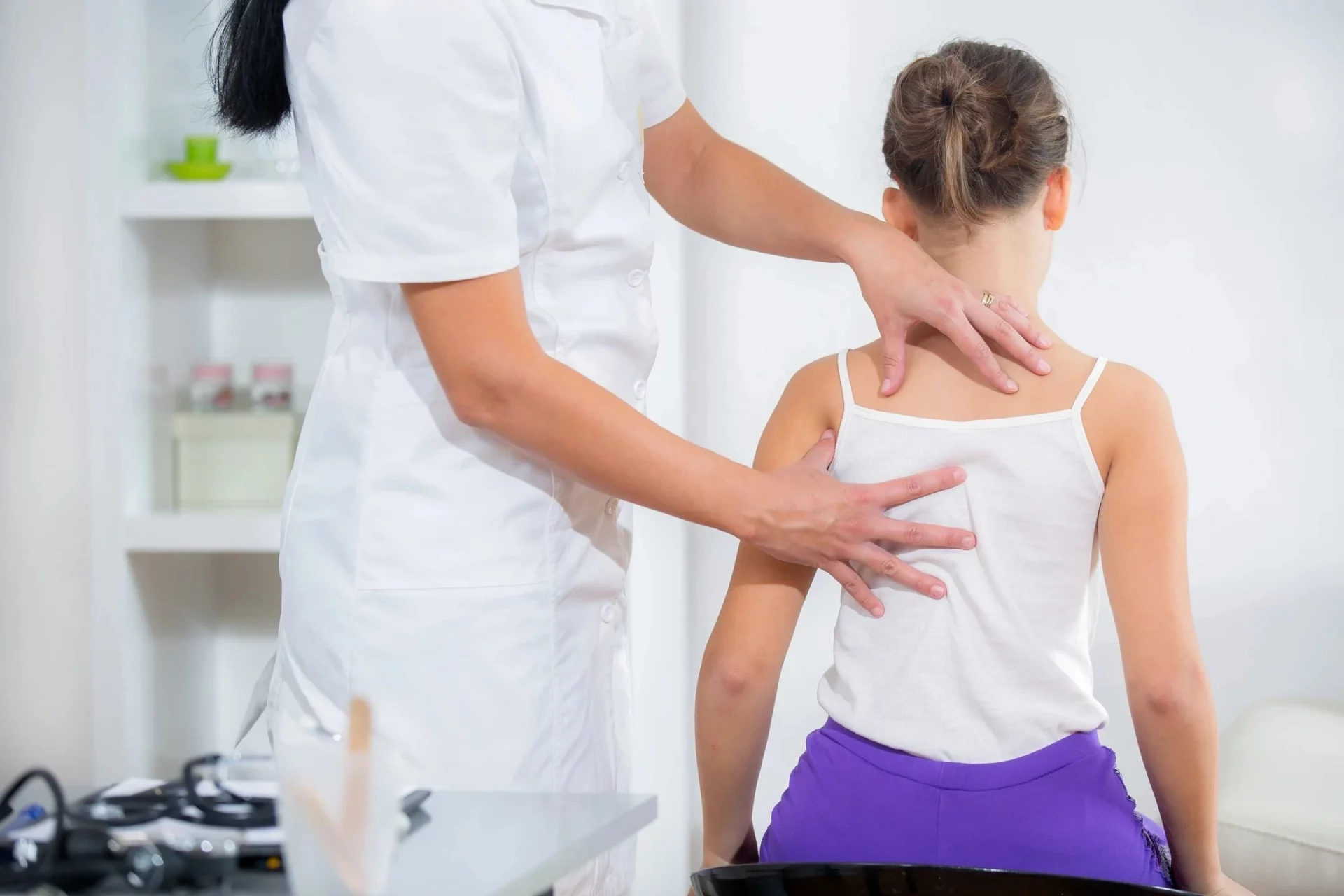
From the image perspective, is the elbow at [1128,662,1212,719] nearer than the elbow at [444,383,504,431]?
No

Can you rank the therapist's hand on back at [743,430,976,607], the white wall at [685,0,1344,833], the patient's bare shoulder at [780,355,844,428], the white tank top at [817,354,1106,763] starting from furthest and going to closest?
1. the white wall at [685,0,1344,833]
2. the patient's bare shoulder at [780,355,844,428]
3. the white tank top at [817,354,1106,763]
4. the therapist's hand on back at [743,430,976,607]

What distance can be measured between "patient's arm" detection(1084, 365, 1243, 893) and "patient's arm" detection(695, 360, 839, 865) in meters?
0.27

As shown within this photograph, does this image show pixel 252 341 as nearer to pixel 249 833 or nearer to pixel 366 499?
pixel 366 499

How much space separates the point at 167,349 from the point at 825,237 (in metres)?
1.20

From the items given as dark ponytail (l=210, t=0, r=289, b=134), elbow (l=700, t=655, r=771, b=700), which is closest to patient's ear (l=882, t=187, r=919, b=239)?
elbow (l=700, t=655, r=771, b=700)

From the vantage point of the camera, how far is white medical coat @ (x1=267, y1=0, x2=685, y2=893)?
0.91m

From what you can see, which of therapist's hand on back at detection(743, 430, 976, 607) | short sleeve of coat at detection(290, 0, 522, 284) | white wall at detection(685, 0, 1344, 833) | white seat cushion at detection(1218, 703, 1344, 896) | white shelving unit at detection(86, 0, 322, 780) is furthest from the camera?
white wall at detection(685, 0, 1344, 833)

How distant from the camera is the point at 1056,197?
1188 millimetres

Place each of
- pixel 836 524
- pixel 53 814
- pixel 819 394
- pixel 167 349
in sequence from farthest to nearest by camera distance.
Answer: pixel 167 349, pixel 819 394, pixel 836 524, pixel 53 814

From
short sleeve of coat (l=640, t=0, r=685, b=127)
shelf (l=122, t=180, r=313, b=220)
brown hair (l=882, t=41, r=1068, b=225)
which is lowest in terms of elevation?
brown hair (l=882, t=41, r=1068, b=225)

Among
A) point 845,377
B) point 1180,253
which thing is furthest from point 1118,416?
point 1180,253

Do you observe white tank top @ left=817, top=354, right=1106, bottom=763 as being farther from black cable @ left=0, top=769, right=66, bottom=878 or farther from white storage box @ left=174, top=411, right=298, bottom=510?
white storage box @ left=174, top=411, right=298, bottom=510

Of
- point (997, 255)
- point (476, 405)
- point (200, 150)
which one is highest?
point (200, 150)

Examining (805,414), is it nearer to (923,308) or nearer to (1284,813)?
(923,308)
